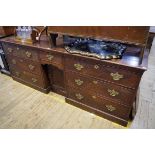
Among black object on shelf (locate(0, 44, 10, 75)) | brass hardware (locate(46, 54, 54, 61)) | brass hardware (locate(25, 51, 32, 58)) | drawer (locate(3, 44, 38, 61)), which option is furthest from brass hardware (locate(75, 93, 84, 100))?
black object on shelf (locate(0, 44, 10, 75))

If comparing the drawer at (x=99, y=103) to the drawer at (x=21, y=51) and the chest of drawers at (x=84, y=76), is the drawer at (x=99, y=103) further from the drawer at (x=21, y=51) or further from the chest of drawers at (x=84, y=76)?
the drawer at (x=21, y=51)

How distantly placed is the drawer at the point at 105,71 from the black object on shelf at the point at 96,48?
89 mm

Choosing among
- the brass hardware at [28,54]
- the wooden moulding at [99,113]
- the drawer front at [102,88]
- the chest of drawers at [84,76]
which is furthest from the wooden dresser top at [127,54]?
the wooden moulding at [99,113]

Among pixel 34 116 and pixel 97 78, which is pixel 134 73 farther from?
pixel 34 116

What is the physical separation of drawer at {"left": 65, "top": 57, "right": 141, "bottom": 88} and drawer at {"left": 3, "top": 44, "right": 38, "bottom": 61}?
0.57 m

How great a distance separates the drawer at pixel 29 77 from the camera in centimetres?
226

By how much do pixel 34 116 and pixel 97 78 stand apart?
1.01 meters

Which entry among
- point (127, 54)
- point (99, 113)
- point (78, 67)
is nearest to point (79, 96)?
point (99, 113)

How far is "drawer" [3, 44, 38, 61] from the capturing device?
202 centimetres

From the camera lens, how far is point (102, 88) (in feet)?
5.39

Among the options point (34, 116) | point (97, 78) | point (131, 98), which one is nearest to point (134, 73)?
point (131, 98)

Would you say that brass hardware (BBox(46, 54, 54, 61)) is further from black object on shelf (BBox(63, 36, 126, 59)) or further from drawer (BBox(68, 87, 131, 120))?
drawer (BBox(68, 87, 131, 120))

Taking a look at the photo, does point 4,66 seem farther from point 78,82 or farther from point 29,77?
point 78,82
